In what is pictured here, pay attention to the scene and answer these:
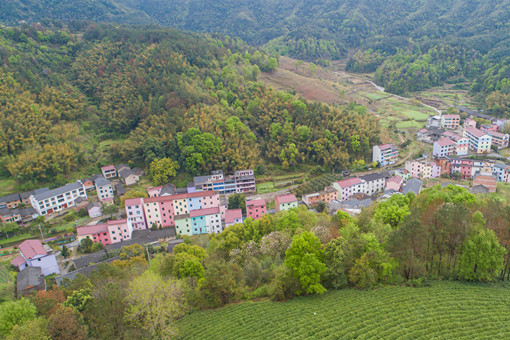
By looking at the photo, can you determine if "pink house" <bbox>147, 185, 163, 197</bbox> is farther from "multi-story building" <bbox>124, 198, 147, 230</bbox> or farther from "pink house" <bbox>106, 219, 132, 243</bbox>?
"pink house" <bbox>106, 219, 132, 243</bbox>

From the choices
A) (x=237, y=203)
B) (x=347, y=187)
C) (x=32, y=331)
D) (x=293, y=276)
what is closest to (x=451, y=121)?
(x=347, y=187)

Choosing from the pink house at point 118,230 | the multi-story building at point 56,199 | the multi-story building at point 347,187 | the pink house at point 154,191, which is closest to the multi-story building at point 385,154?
the multi-story building at point 347,187

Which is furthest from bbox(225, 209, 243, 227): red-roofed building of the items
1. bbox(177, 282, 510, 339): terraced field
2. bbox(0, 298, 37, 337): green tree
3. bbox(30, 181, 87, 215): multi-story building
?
bbox(0, 298, 37, 337): green tree

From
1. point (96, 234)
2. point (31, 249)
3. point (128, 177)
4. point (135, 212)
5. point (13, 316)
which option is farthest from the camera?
point (128, 177)

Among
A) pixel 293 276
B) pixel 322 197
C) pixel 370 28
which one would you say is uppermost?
pixel 370 28

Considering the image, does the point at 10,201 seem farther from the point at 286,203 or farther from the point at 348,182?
the point at 348,182

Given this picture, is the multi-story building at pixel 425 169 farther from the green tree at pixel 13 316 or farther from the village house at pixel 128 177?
the green tree at pixel 13 316

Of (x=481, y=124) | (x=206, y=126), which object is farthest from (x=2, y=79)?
(x=481, y=124)
